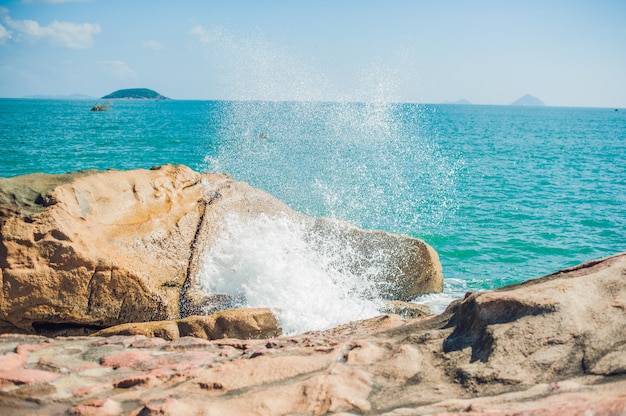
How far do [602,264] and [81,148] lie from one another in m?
34.8

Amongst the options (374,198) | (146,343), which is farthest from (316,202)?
(146,343)

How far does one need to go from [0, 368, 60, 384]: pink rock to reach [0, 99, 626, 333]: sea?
4191 millimetres

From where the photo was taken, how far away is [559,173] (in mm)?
29703

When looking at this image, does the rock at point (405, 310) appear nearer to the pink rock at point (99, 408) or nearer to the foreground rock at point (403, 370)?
the foreground rock at point (403, 370)

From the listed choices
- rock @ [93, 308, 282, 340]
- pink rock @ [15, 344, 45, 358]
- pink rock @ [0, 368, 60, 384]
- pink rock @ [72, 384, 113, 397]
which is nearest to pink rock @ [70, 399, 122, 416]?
pink rock @ [72, 384, 113, 397]

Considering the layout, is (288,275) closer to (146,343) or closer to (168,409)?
(146,343)

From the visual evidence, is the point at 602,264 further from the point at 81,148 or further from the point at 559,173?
the point at 81,148

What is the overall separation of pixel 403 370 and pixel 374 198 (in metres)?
16.8

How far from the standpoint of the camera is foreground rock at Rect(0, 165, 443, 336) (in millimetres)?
6719

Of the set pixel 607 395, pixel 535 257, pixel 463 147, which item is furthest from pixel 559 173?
pixel 607 395

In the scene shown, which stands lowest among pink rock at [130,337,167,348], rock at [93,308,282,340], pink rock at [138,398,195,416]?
rock at [93,308,282,340]

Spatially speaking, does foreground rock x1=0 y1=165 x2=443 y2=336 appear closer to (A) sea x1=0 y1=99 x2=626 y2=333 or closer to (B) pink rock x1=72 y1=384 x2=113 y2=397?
(A) sea x1=0 y1=99 x2=626 y2=333

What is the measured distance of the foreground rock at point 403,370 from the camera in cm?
285

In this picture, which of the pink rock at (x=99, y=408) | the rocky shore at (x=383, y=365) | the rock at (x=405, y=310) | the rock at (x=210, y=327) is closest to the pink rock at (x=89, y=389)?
the rocky shore at (x=383, y=365)
